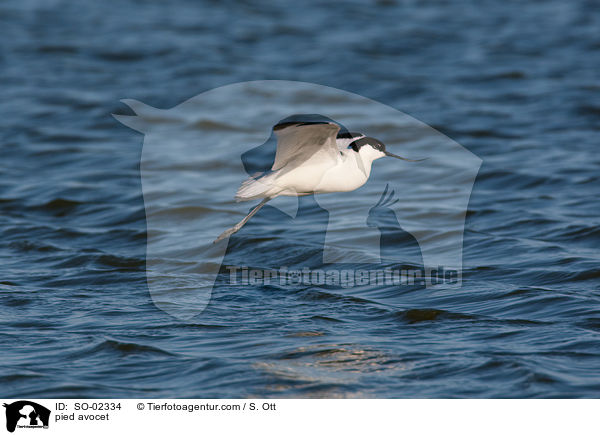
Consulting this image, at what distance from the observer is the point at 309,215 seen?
30.6 feet

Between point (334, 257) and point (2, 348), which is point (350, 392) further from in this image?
point (334, 257)

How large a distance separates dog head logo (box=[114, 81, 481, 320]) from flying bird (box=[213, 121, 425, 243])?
1.10m

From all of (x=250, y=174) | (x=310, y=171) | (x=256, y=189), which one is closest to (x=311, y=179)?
(x=310, y=171)

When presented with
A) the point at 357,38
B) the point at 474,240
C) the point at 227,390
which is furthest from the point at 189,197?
the point at 357,38

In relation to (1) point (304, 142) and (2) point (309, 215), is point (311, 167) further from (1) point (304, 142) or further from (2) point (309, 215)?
(2) point (309, 215)

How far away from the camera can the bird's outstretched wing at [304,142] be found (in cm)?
569

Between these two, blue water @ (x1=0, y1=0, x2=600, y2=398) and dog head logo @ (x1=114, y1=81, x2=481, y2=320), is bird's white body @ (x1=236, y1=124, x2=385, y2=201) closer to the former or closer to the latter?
blue water @ (x1=0, y1=0, x2=600, y2=398)

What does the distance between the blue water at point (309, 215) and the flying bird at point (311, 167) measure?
0.93 metres
